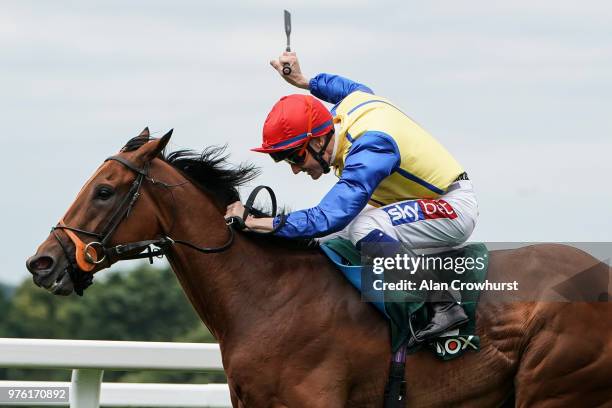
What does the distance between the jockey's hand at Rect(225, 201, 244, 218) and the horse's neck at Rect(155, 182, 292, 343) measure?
0.05 metres

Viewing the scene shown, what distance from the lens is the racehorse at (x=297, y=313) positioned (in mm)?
5691

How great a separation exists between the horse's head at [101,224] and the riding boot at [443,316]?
139cm

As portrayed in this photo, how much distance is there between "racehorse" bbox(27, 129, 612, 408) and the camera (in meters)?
5.69

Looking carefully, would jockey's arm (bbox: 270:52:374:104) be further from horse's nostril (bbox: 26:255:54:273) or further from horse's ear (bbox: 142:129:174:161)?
horse's nostril (bbox: 26:255:54:273)

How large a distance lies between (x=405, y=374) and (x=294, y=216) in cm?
94

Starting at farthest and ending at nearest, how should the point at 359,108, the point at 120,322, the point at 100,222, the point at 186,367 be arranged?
1. the point at 120,322
2. the point at 186,367
3. the point at 359,108
4. the point at 100,222

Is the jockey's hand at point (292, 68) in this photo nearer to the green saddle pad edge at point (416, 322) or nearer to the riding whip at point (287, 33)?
the riding whip at point (287, 33)

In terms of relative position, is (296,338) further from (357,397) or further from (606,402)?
(606,402)

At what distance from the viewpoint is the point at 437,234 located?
5.99m

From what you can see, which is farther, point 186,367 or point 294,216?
point 186,367

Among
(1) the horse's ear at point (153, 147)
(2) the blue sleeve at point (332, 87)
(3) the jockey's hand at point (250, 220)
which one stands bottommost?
(3) the jockey's hand at point (250, 220)

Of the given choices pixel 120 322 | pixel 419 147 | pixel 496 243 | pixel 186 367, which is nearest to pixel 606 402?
pixel 496 243

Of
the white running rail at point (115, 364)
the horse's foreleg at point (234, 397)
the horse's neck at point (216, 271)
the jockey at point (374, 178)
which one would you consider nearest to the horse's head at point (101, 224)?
the horse's neck at point (216, 271)

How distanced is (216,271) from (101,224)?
2.07 feet
